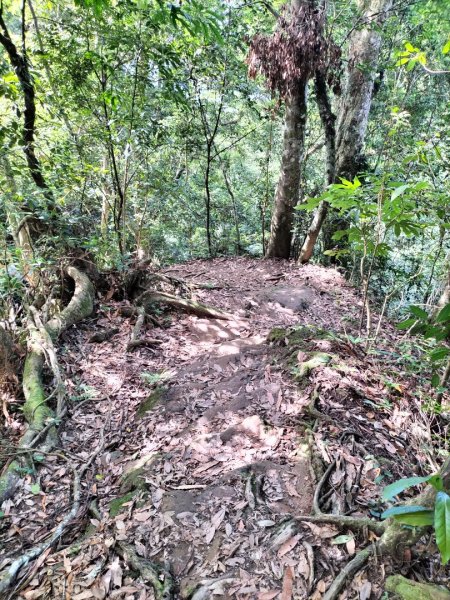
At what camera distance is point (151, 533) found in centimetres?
255

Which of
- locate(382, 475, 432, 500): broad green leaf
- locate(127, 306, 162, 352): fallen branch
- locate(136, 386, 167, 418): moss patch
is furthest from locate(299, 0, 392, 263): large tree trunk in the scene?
locate(382, 475, 432, 500): broad green leaf

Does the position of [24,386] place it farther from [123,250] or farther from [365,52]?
[365,52]

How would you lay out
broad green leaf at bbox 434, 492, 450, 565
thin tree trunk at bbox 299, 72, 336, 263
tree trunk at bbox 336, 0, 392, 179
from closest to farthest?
broad green leaf at bbox 434, 492, 450, 565
thin tree trunk at bbox 299, 72, 336, 263
tree trunk at bbox 336, 0, 392, 179

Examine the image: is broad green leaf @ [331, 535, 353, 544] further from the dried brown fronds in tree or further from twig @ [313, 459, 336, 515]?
the dried brown fronds in tree

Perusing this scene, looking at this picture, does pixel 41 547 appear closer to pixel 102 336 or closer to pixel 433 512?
pixel 433 512

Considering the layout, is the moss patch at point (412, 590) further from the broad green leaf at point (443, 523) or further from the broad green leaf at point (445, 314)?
the broad green leaf at point (445, 314)

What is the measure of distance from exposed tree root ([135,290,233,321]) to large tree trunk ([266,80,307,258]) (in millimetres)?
4435

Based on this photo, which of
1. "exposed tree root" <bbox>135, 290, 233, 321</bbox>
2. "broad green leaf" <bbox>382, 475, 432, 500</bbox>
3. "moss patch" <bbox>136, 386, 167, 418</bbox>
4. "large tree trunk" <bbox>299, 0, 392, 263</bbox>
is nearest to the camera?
"broad green leaf" <bbox>382, 475, 432, 500</bbox>

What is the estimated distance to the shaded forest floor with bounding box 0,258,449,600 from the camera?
7.24 ft

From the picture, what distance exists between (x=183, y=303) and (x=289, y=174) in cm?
490

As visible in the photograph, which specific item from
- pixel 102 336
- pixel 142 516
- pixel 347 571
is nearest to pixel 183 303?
pixel 102 336

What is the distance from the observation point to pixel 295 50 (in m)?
7.32

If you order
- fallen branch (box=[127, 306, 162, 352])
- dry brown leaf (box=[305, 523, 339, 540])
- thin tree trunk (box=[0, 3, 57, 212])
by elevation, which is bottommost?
fallen branch (box=[127, 306, 162, 352])

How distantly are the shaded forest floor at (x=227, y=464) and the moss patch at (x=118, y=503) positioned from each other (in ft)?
0.03
